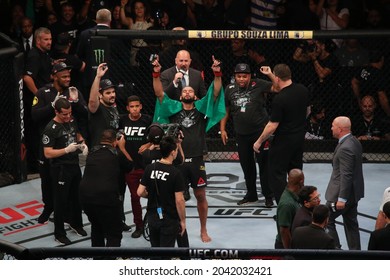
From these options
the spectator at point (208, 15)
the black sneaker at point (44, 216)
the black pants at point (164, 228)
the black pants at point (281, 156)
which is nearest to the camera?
the black pants at point (164, 228)

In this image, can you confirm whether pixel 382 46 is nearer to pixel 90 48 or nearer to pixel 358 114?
pixel 358 114

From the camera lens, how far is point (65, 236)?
29.2ft

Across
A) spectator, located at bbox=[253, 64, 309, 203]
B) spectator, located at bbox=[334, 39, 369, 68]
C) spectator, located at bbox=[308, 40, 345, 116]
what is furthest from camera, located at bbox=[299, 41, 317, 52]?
spectator, located at bbox=[253, 64, 309, 203]

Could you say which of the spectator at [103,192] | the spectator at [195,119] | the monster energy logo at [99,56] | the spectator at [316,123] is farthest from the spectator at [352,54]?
the spectator at [103,192]

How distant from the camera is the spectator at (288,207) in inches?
297

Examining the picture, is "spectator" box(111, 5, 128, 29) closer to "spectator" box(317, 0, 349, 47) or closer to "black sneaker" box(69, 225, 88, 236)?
"spectator" box(317, 0, 349, 47)

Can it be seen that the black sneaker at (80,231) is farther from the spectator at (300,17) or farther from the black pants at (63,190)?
the spectator at (300,17)

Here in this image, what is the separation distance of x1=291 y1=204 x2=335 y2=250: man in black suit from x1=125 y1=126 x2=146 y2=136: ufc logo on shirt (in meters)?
2.51

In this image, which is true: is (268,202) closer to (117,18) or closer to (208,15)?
(208,15)

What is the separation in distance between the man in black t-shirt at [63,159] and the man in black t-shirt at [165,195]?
Result: 1218 millimetres

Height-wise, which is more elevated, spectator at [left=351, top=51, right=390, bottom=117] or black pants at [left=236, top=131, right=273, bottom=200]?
spectator at [left=351, top=51, right=390, bottom=117]

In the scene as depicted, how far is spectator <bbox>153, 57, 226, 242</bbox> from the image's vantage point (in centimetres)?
891

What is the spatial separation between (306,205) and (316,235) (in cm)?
50
